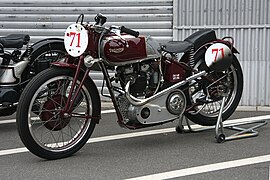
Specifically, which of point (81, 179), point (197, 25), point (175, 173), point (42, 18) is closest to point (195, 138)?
point (175, 173)

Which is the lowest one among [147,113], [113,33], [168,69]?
[147,113]

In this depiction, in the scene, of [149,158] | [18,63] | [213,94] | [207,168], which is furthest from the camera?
[18,63]

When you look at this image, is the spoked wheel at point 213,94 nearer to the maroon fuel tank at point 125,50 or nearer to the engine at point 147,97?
the engine at point 147,97

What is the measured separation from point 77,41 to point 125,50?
550mm

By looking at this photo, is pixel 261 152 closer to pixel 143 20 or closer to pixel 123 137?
pixel 123 137

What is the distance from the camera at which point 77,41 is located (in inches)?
213

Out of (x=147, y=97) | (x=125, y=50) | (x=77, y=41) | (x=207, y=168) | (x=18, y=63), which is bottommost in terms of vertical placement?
(x=207, y=168)

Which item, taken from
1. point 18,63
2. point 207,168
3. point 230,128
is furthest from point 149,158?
point 18,63

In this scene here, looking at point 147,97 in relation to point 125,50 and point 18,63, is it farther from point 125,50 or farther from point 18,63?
point 18,63

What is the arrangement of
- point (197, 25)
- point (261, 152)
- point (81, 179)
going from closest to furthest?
1. point (81, 179)
2. point (261, 152)
3. point (197, 25)

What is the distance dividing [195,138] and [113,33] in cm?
169

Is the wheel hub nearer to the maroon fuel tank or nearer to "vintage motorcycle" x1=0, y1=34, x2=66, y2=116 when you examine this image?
the maroon fuel tank

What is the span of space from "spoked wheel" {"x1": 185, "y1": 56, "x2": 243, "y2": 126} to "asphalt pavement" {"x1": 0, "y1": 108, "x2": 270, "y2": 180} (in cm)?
23

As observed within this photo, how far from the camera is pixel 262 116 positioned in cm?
773
